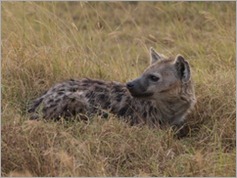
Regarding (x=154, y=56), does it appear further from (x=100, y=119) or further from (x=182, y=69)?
(x=100, y=119)

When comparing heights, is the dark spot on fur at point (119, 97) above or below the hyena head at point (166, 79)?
below

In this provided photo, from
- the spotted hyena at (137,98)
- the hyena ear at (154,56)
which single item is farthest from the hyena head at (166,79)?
the hyena ear at (154,56)

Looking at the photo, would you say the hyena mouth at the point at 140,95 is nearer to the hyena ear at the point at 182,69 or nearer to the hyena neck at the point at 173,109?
the hyena neck at the point at 173,109

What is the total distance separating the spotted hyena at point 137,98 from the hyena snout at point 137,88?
0.02 meters

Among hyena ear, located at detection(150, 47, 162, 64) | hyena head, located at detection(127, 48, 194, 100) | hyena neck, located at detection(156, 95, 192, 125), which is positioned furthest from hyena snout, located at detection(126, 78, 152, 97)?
hyena ear, located at detection(150, 47, 162, 64)

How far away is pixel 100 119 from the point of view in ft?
18.8

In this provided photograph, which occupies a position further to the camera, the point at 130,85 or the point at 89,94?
the point at 89,94

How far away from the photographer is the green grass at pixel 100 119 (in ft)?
Answer: 17.0

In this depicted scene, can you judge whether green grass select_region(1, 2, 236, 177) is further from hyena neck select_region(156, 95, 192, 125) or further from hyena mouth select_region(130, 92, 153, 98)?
hyena mouth select_region(130, 92, 153, 98)

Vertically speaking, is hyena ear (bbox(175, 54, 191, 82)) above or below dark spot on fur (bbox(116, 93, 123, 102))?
above

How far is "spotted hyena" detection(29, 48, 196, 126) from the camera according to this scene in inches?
239

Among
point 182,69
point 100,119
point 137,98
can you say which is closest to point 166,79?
point 182,69

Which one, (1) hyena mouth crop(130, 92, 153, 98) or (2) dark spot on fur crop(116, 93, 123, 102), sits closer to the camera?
(1) hyena mouth crop(130, 92, 153, 98)

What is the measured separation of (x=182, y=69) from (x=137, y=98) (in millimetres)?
393
